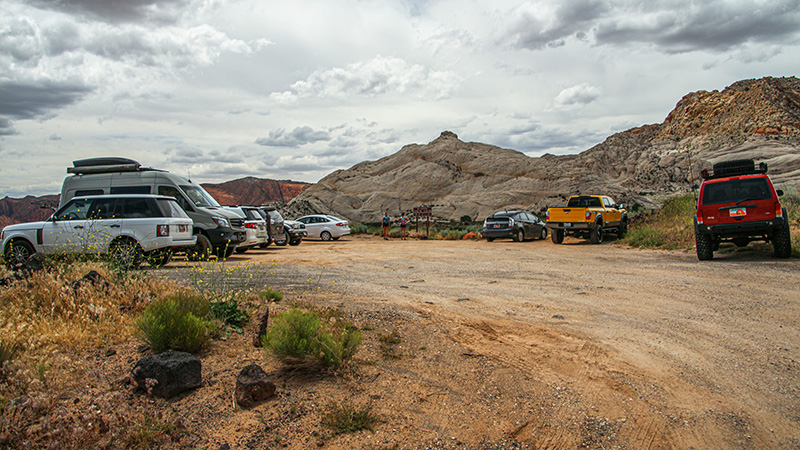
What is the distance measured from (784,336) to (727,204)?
25.6 feet

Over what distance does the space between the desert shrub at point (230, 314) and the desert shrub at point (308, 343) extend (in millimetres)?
1041

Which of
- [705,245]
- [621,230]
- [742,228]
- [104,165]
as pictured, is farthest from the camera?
[621,230]

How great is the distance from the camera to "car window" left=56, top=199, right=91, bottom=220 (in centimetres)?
1126

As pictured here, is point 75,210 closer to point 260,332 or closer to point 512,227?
point 260,332

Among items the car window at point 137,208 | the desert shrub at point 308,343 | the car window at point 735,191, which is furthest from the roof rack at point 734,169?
the car window at point 137,208

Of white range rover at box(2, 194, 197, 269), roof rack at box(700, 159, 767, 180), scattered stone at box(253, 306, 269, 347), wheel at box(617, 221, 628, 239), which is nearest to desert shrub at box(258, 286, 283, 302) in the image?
scattered stone at box(253, 306, 269, 347)

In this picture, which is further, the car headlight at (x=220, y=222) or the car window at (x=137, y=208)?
the car headlight at (x=220, y=222)

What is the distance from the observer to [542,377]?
451cm

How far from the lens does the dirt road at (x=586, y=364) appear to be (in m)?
3.59

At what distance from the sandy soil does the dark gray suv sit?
1550 centimetres

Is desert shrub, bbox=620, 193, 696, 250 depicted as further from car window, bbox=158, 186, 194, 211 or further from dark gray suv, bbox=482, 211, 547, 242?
car window, bbox=158, 186, 194, 211

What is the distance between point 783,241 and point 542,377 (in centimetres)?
1084

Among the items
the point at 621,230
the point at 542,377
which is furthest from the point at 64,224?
the point at 621,230

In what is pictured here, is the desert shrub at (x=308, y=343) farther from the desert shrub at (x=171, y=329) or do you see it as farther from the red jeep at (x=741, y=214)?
the red jeep at (x=741, y=214)
